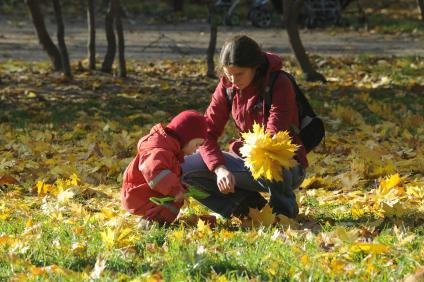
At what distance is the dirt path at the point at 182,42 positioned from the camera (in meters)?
15.5

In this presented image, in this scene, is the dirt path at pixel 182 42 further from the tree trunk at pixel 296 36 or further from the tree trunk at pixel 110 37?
the tree trunk at pixel 296 36

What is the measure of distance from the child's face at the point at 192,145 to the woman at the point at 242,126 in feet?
0.36

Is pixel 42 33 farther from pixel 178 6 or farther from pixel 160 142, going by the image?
pixel 178 6

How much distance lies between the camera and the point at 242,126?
461cm

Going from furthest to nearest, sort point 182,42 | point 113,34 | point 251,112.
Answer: point 182,42
point 113,34
point 251,112

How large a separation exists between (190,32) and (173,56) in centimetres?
514

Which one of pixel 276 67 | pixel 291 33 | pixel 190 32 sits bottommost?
pixel 190 32

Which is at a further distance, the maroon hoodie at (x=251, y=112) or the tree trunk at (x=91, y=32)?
the tree trunk at (x=91, y=32)

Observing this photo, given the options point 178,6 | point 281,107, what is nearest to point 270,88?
point 281,107

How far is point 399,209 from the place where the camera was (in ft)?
14.6

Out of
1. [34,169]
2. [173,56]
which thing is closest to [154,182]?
[34,169]

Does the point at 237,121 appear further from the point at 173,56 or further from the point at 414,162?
the point at 173,56

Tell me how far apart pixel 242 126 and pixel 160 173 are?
2.05 feet

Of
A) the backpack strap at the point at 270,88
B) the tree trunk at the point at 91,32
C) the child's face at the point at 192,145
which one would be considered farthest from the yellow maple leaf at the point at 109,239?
the tree trunk at the point at 91,32
